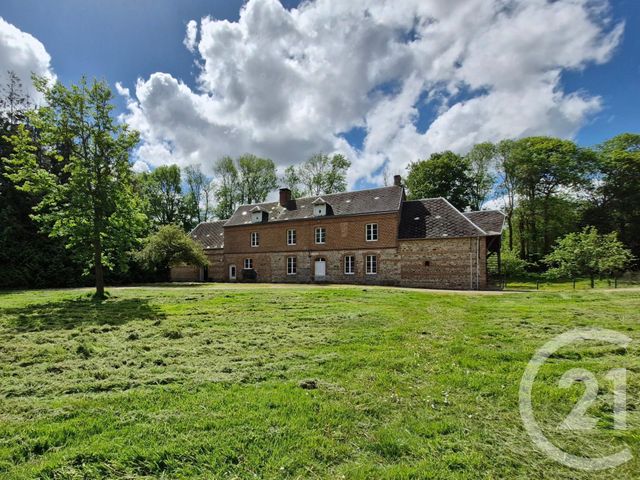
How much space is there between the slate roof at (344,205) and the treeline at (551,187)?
15.1 meters

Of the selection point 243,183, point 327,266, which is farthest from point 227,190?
point 327,266

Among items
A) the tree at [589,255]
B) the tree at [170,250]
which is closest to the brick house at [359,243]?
the tree at [589,255]

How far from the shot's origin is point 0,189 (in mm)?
25484

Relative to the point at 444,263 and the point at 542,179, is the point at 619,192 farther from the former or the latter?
the point at 444,263

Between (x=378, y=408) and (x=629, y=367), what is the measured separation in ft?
14.5

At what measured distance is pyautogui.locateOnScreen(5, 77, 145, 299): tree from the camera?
45.8ft

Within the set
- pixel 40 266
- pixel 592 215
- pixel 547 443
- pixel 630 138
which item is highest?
pixel 630 138

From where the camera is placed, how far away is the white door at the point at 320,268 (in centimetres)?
2819

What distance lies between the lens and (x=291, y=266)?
97.3ft

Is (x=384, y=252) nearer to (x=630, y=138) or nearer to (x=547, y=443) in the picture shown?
(x=547, y=443)

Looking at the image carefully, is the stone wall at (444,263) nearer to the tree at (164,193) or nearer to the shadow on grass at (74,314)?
the shadow on grass at (74,314)

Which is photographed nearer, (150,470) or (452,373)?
(150,470)

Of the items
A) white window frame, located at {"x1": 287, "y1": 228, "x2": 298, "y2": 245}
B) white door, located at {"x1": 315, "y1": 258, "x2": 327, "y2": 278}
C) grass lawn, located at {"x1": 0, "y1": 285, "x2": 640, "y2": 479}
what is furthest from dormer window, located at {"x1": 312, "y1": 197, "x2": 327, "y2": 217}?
grass lawn, located at {"x1": 0, "y1": 285, "x2": 640, "y2": 479}

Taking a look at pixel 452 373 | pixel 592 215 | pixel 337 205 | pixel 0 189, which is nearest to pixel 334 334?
pixel 452 373
